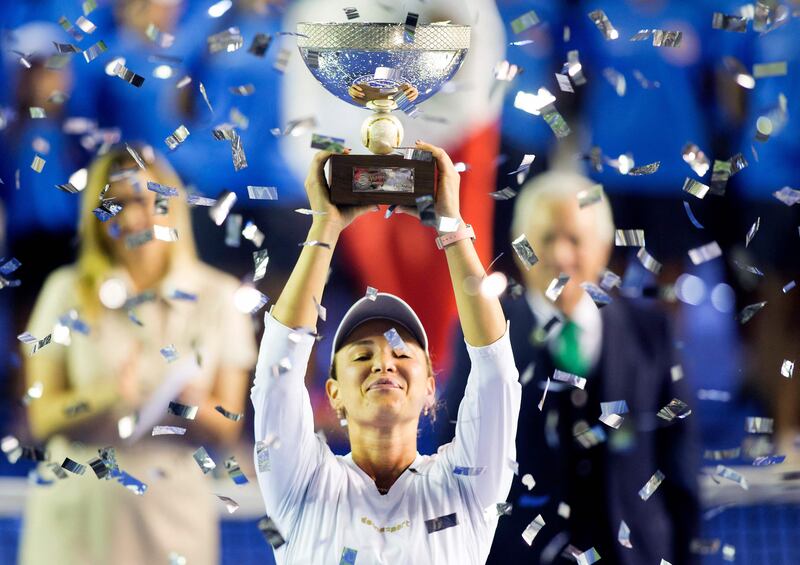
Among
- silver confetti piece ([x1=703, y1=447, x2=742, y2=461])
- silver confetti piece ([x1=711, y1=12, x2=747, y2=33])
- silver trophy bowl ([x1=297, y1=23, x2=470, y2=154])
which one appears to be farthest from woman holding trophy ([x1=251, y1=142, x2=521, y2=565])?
silver confetti piece ([x1=711, y1=12, x2=747, y2=33])

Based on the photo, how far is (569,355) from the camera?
308cm

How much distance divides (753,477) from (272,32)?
6.25 ft

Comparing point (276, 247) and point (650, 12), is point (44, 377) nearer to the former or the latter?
point (276, 247)

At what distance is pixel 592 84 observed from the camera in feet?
10.1

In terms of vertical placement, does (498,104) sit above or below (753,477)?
above

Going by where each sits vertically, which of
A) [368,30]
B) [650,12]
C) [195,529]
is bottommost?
[195,529]

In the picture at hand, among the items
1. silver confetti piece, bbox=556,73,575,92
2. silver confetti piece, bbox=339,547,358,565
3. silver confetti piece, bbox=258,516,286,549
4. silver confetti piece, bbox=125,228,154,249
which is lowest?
silver confetti piece, bbox=258,516,286,549

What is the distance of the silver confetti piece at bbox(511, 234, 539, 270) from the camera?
3.01m

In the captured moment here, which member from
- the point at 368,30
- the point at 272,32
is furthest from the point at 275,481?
the point at 272,32

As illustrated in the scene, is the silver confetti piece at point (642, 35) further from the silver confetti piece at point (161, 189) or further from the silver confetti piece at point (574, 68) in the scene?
the silver confetti piece at point (161, 189)

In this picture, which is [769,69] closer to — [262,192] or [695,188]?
[695,188]

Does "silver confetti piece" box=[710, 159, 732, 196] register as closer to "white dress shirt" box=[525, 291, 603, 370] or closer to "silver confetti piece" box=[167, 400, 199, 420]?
"white dress shirt" box=[525, 291, 603, 370]

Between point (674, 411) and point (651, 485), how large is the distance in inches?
8.9

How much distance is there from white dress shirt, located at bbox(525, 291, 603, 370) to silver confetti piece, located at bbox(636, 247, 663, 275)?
0.61ft
